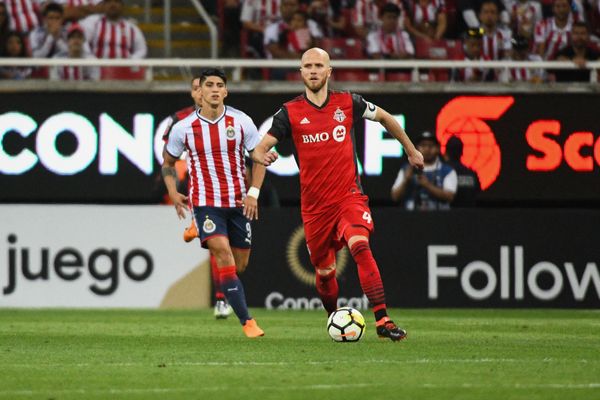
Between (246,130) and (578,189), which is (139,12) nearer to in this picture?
(578,189)

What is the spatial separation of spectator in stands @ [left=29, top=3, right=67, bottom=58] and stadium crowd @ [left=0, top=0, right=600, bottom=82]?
0.5 inches

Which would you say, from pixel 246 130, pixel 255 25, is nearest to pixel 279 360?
pixel 246 130

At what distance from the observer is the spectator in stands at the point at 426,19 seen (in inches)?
779

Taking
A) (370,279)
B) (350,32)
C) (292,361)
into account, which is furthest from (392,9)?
(292,361)

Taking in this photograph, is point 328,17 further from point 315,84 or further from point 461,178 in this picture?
point 315,84

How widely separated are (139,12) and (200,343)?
33.3ft

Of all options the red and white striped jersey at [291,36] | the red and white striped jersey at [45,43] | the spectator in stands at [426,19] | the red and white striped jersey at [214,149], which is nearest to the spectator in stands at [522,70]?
the spectator in stands at [426,19]

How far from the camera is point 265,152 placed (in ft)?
36.0

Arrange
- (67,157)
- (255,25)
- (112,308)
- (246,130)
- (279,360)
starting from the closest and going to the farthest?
(279,360)
(246,130)
(112,308)
(67,157)
(255,25)

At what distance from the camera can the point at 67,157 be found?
18484 millimetres

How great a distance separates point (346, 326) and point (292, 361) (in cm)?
140

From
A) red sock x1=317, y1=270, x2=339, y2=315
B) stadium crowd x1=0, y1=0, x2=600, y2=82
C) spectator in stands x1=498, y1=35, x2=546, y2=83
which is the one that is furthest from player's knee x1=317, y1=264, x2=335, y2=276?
spectator in stands x1=498, y1=35, x2=546, y2=83

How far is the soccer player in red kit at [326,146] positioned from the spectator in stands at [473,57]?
7.77 metres

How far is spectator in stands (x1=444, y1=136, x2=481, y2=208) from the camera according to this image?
18.2 metres
